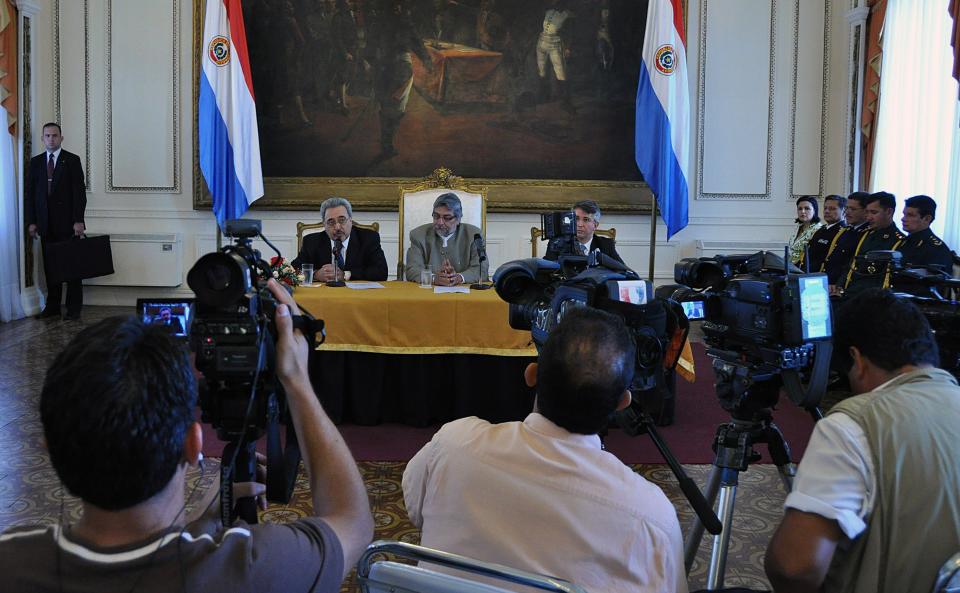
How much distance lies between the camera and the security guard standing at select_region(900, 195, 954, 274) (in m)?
4.75

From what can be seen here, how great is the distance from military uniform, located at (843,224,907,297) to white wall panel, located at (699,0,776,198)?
240cm

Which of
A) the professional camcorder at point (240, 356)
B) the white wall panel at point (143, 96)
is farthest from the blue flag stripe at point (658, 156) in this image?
the professional camcorder at point (240, 356)

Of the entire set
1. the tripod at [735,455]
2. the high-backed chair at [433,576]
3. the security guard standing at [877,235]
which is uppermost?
the security guard standing at [877,235]

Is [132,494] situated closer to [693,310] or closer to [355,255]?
[693,310]

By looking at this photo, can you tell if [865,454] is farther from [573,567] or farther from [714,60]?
[714,60]

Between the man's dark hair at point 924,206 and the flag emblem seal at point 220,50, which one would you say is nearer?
the man's dark hair at point 924,206

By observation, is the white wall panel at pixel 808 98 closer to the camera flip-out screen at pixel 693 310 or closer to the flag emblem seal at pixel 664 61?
the flag emblem seal at pixel 664 61

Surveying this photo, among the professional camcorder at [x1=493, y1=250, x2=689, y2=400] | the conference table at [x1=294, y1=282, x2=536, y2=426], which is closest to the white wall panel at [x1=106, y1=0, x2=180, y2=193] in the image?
the conference table at [x1=294, y1=282, x2=536, y2=426]

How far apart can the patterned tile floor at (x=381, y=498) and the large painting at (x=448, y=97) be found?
389 cm

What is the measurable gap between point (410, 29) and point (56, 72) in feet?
11.2

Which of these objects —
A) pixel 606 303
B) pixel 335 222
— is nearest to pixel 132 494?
pixel 606 303

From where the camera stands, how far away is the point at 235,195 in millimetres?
6746

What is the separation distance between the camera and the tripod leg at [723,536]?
76.7 inches

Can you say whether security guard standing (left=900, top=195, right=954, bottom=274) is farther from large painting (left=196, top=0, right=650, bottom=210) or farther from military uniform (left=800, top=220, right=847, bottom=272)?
large painting (left=196, top=0, right=650, bottom=210)
